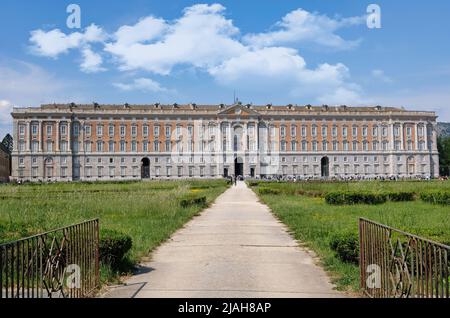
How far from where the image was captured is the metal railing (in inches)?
201

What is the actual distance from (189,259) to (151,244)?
1894 mm

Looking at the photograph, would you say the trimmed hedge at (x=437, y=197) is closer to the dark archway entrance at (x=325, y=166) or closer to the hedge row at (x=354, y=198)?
the hedge row at (x=354, y=198)

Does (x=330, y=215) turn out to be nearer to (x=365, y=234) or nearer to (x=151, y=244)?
(x=151, y=244)

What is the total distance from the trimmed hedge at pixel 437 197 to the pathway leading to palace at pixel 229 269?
989 cm

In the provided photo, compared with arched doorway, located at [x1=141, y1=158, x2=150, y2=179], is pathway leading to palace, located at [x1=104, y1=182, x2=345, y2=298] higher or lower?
lower

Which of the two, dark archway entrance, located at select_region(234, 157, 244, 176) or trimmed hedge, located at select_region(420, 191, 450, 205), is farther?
dark archway entrance, located at select_region(234, 157, 244, 176)

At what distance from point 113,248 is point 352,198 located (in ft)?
51.5

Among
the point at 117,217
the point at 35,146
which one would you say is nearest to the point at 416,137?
the point at 35,146

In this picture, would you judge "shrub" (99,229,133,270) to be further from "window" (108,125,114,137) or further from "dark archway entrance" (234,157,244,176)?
"dark archway entrance" (234,157,244,176)

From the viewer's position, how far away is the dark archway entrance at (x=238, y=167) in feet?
292

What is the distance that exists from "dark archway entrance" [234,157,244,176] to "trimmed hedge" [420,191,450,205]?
67303mm

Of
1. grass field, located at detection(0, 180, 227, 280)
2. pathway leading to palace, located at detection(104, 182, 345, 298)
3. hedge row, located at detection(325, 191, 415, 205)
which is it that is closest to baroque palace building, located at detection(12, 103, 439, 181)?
grass field, located at detection(0, 180, 227, 280)

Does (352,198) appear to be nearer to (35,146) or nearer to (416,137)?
(35,146)

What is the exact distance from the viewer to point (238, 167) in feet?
297
